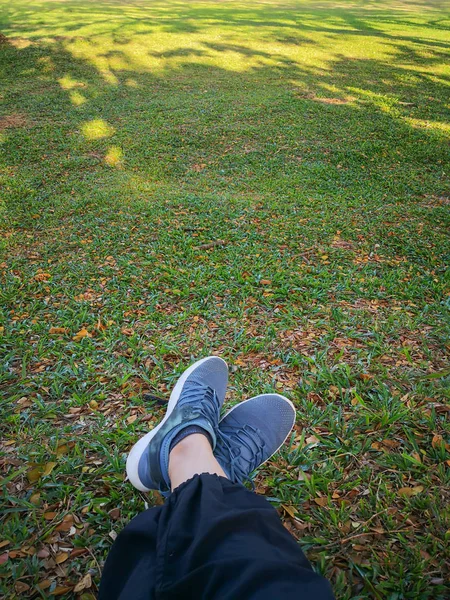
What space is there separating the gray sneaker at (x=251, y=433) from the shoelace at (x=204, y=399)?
0.08m

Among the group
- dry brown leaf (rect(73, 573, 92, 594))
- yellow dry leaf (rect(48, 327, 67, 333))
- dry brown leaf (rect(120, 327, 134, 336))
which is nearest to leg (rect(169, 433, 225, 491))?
dry brown leaf (rect(73, 573, 92, 594))

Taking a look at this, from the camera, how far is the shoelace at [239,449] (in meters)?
1.70

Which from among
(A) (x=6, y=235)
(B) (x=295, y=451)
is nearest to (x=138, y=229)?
(A) (x=6, y=235)

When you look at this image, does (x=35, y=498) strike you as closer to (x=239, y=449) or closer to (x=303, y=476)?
(x=239, y=449)

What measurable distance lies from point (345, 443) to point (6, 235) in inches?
147

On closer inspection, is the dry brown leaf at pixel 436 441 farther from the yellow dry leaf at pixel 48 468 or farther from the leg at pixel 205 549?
the yellow dry leaf at pixel 48 468

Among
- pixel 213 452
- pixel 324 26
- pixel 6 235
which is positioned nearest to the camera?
pixel 213 452

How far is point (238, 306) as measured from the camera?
10.3ft

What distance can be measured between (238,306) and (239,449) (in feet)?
4.79

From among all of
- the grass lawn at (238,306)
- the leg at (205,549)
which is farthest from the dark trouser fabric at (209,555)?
the grass lawn at (238,306)

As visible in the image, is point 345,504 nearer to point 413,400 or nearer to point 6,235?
point 413,400

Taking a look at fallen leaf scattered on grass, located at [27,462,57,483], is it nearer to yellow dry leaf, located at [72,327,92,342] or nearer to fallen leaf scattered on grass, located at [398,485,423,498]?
yellow dry leaf, located at [72,327,92,342]

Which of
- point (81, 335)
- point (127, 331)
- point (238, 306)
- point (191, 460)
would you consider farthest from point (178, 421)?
point (238, 306)

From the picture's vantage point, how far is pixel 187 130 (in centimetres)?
725
